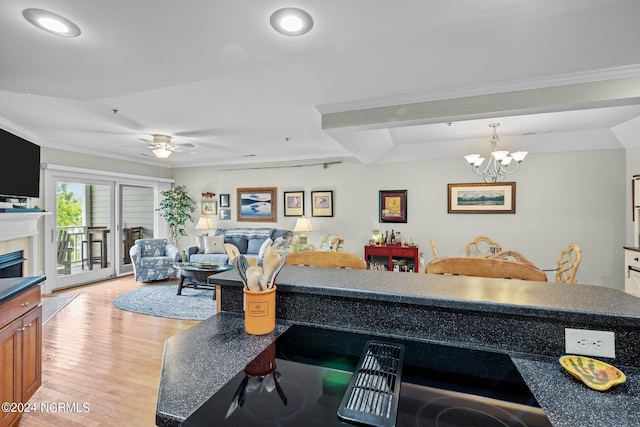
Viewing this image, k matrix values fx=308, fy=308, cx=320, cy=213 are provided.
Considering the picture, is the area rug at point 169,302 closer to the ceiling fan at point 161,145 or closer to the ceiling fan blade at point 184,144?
the ceiling fan at point 161,145

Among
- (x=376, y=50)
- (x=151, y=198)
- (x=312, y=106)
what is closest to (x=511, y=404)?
(x=376, y=50)

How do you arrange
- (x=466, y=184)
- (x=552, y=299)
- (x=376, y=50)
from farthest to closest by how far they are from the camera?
(x=466, y=184) < (x=376, y=50) < (x=552, y=299)

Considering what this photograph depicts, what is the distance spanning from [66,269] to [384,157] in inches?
233

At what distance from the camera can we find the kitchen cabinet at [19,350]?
67.9 inches

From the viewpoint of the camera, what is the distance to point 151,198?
22.7 feet

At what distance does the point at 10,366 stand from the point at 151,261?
4032 mm

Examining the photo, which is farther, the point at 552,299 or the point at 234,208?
the point at 234,208

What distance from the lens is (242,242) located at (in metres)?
6.24

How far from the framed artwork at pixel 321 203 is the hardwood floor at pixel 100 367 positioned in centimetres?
317

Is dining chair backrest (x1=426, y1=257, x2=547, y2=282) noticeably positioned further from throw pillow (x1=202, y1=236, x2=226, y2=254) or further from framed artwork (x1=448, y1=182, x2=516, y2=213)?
throw pillow (x1=202, y1=236, x2=226, y2=254)

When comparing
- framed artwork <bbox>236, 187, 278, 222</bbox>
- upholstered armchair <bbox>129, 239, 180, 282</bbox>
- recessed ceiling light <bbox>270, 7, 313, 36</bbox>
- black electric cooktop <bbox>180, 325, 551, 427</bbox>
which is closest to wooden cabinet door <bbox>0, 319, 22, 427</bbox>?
black electric cooktop <bbox>180, 325, 551, 427</bbox>

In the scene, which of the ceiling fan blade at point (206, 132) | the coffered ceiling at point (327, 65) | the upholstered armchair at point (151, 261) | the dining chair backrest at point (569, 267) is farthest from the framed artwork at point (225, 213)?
the dining chair backrest at point (569, 267)

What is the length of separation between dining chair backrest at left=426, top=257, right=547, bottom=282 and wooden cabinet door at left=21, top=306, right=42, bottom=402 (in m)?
2.52

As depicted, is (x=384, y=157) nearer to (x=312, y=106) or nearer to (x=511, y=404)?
(x=312, y=106)
